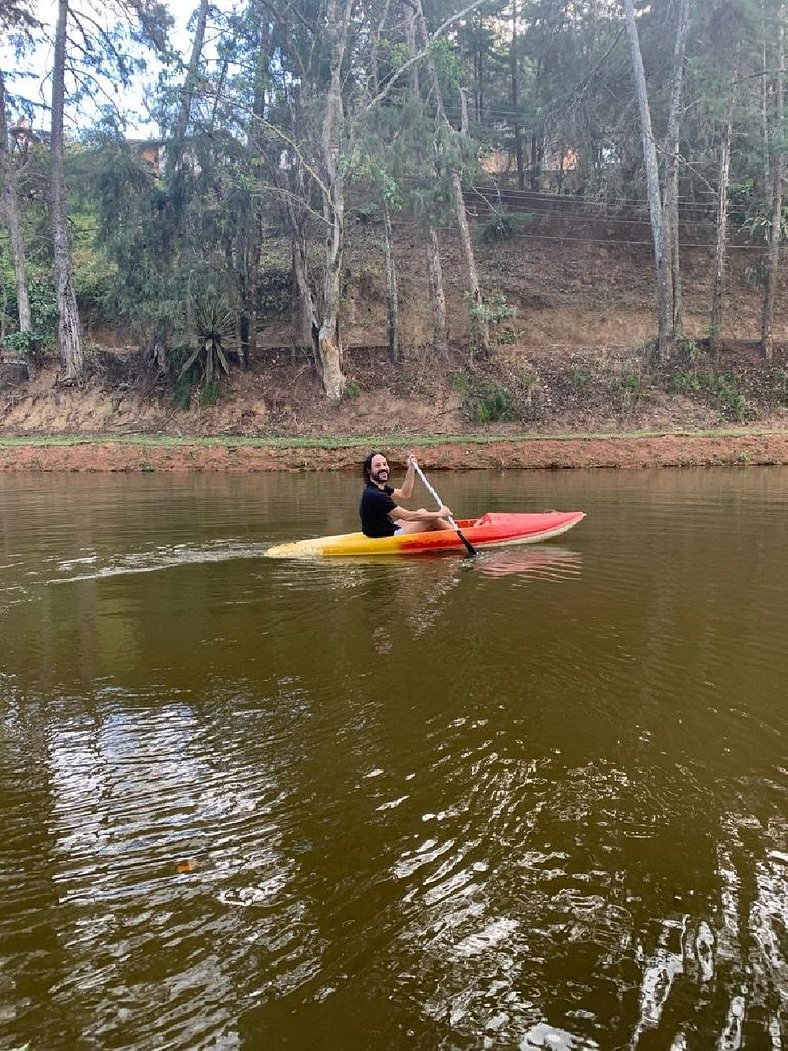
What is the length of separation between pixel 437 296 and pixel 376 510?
55.2 ft

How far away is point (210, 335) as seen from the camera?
24094 mm

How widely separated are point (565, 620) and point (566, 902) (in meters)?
3.59

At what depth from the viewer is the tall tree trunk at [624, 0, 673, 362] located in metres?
21.4

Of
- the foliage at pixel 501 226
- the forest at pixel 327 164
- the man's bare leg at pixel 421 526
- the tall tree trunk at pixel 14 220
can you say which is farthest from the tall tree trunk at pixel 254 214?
the man's bare leg at pixel 421 526

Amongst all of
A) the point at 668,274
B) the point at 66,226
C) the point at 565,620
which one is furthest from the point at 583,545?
the point at 66,226

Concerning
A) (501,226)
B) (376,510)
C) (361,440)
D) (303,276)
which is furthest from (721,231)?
(376,510)

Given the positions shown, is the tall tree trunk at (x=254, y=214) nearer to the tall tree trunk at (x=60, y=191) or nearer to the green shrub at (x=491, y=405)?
the tall tree trunk at (x=60, y=191)

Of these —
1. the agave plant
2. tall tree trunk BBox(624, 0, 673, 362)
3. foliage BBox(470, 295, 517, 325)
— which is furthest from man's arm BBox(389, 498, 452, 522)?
tall tree trunk BBox(624, 0, 673, 362)

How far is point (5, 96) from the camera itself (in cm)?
2505

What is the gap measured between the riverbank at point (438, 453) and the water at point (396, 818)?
37.6 ft

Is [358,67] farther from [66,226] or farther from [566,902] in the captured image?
[566,902]

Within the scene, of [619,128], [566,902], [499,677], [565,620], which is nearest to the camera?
[566,902]

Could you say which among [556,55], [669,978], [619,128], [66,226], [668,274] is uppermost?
[556,55]

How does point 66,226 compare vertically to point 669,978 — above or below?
above
